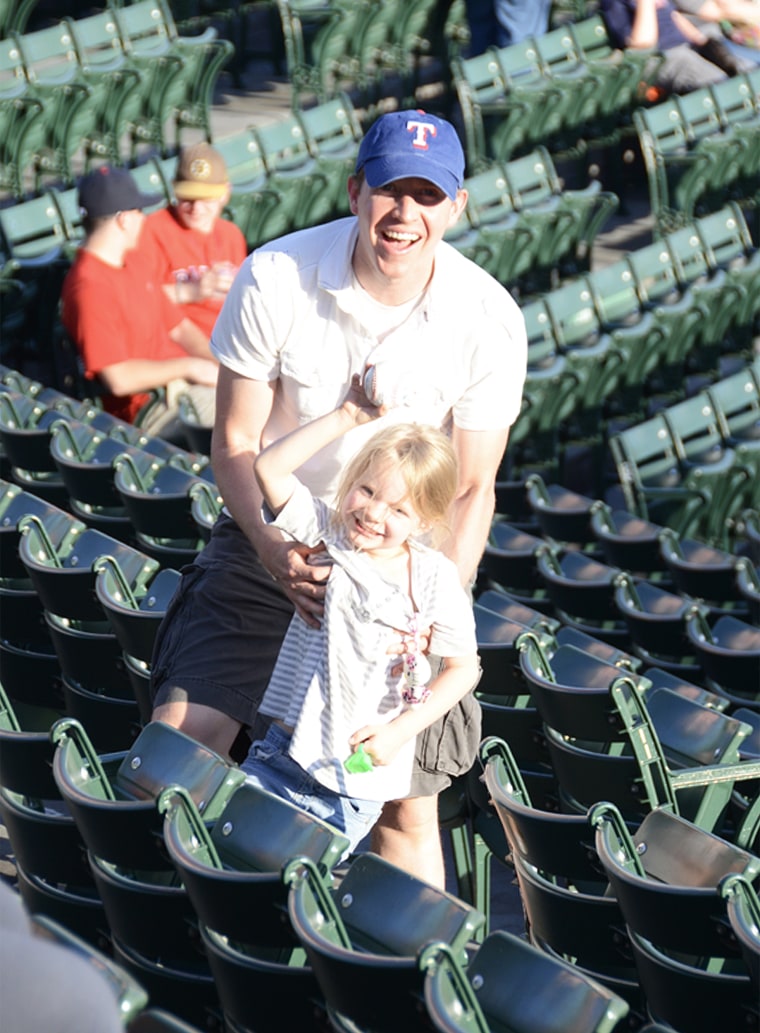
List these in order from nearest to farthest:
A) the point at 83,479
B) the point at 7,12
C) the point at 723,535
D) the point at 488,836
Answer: the point at 488,836 < the point at 83,479 < the point at 723,535 < the point at 7,12

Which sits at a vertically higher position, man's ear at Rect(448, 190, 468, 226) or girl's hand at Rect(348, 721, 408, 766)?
man's ear at Rect(448, 190, 468, 226)

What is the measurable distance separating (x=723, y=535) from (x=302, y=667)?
451 centimetres

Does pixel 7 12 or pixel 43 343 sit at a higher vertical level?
pixel 7 12

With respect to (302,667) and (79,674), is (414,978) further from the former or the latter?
(79,674)

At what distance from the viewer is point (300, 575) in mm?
2695

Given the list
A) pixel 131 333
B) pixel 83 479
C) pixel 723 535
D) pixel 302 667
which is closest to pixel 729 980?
pixel 302 667

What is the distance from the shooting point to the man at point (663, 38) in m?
10.5

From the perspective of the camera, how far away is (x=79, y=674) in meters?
3.64

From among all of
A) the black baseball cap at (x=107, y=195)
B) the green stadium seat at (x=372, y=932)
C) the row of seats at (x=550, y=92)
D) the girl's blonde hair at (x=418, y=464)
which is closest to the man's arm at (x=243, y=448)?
the girl's blonde hair at (x=418, y=464)

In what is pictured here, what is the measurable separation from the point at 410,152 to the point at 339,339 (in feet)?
1.07

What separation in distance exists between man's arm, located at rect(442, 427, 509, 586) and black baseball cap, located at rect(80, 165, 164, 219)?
3184 millimetres

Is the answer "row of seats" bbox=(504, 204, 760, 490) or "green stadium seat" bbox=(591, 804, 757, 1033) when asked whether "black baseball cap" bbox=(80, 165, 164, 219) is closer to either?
"row of seats" bbox=(504, 204, 760, 490)

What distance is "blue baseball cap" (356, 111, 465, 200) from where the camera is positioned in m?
2.76

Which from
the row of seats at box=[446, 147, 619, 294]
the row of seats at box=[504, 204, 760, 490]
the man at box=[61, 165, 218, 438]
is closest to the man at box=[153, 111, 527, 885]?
the man at box=[61, 165, 218, 438]
